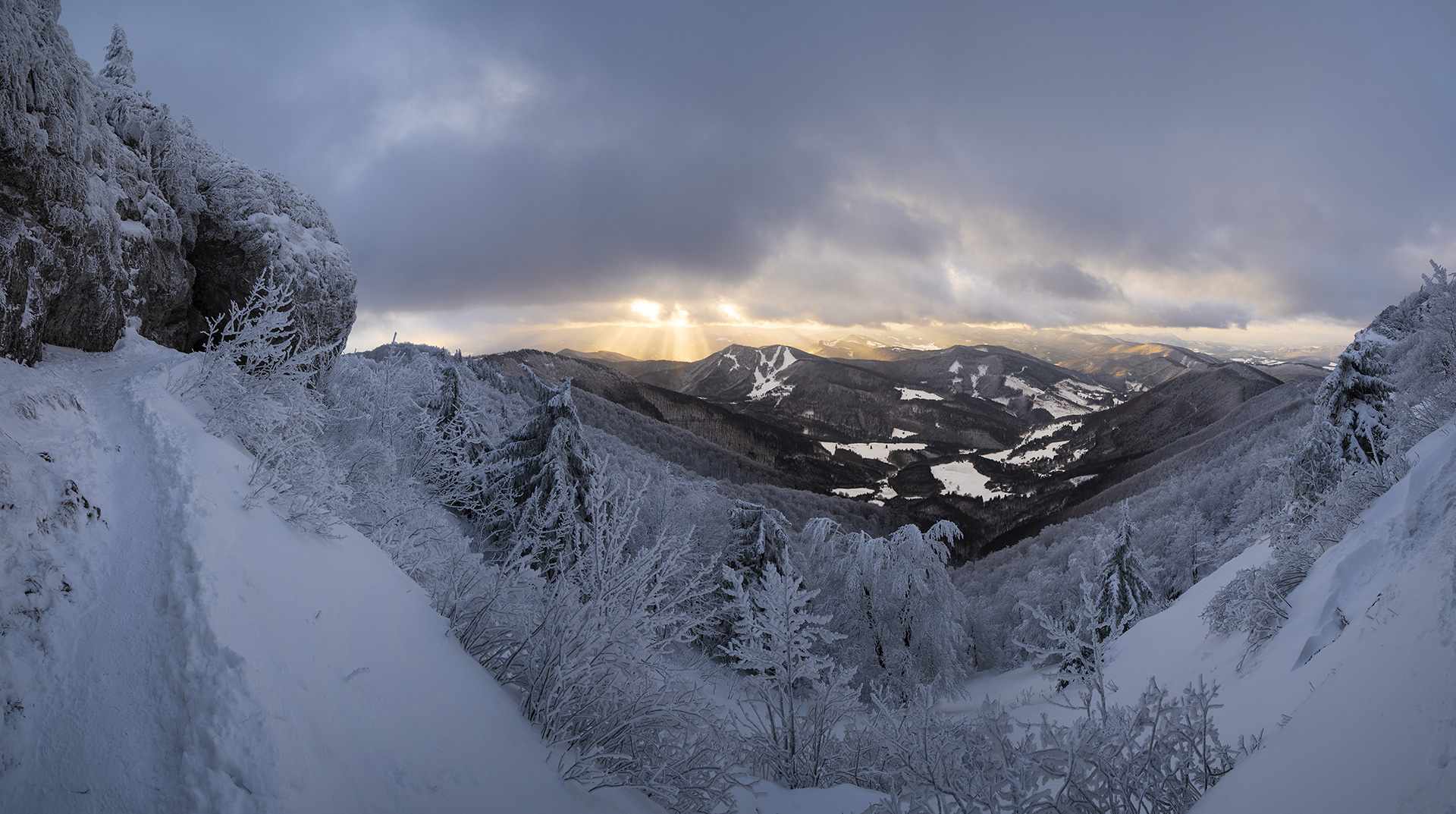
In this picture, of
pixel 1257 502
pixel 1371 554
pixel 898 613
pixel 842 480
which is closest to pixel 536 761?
pixel 1371 554

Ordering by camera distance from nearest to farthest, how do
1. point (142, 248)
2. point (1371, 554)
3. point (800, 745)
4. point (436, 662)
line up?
1. point (436, 662)
2. point (1371, 554)
3. point (800, 745)
4. point (142, 248)

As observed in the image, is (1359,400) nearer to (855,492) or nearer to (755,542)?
(755,542)

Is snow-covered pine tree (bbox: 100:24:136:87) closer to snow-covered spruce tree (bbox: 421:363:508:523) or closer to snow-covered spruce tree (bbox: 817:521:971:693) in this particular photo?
snow-covered spruce tree (bbox: 421:363:508:523)

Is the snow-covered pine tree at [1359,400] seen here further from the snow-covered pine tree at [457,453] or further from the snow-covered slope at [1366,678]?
the snow-covered pine tree at [457,453]

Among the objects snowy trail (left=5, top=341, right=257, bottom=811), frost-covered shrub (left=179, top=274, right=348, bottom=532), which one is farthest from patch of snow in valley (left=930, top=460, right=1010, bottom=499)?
snowy trail (left=5, top=341, right=257, bottom=811)

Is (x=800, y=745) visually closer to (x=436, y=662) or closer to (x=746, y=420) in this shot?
(x=436, y=662)
